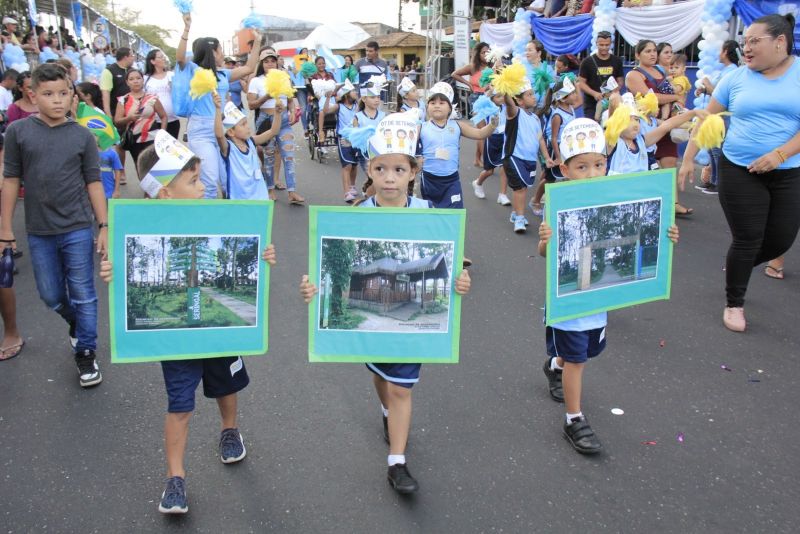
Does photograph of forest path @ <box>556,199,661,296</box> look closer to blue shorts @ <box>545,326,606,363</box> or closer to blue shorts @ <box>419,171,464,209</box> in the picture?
blue shorts @ <box>545,326,606,363</box>

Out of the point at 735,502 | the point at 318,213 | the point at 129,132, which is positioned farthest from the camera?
the point at 129,132

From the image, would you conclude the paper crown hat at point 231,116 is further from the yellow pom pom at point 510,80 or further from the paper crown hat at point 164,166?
the paper crown hat at point 164,166

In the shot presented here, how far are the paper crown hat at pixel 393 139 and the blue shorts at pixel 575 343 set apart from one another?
1.21m

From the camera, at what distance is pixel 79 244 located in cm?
404

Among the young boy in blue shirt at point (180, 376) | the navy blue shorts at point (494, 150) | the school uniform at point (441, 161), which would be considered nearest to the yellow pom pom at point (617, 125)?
the young boy in blue shirt at point (180, 376)

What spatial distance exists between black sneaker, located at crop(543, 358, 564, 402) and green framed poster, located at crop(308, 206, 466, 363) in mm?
1349

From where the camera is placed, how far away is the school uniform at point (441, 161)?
20.9 ft

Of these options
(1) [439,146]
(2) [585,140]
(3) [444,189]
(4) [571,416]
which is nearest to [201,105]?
(1) [439,146]

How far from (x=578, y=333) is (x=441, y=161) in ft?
11.2

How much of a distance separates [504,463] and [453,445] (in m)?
0.30

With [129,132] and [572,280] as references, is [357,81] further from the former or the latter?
[572,280]

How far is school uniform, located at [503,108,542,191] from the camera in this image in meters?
7.91

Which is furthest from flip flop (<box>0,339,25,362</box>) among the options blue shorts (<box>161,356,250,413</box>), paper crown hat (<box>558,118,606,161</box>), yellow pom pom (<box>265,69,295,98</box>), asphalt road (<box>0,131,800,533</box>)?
paper crown hat (<box>558,118,606,161</box>)

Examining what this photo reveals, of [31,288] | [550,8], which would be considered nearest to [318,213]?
[31,288]
